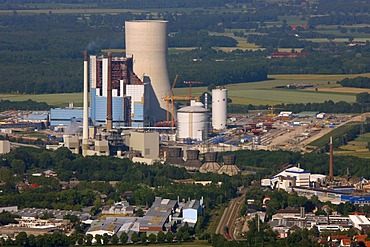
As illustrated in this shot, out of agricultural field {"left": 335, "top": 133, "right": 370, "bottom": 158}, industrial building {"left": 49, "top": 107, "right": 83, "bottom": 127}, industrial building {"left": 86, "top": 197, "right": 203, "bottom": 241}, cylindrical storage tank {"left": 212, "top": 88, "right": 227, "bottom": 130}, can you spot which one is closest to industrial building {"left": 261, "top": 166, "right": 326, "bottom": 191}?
industrial building {"left": 86, "top": 197, "right": 203, "bottom": 241}

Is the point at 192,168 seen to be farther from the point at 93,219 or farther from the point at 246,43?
the point at 246,43

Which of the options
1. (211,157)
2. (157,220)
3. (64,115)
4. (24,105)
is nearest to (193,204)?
(157,220)

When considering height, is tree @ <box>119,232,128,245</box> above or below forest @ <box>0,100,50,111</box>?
below

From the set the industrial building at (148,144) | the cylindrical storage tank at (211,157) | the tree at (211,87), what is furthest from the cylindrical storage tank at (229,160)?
the tree at (211,87)

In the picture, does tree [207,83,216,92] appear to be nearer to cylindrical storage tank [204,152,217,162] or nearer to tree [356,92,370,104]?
tree [356,92,370,104]

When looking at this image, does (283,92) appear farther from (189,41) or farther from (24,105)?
(189,41)

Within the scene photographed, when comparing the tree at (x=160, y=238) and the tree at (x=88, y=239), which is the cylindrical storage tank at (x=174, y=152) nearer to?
the tree at (x=160, y=238)
